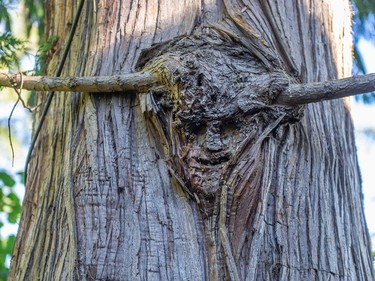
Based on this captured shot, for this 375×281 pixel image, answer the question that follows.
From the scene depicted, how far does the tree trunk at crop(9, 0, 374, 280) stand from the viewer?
6.63ft

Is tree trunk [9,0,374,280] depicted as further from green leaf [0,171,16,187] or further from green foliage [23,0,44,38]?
green leaf [0,171,16,187]

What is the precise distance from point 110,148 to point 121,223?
1.02 ft

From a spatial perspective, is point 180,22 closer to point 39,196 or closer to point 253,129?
point 253,129

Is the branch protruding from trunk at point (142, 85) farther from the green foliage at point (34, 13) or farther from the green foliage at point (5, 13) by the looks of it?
the green foliage at point (34, 13)

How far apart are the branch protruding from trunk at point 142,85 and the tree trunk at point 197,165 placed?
4cm

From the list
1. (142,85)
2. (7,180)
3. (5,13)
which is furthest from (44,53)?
(7,180)

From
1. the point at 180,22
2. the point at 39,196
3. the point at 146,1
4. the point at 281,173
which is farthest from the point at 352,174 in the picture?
the point at 39,196

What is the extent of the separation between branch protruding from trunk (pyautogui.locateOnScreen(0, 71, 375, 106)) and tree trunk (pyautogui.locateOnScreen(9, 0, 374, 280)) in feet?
0.14

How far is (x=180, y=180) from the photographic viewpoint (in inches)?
82.7

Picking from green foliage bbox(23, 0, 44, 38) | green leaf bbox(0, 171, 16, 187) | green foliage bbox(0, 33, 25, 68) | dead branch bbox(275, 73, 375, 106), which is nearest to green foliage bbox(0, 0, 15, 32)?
green foliage bbox(23, 0, 44, 38)

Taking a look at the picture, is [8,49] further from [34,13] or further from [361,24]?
[361,24]

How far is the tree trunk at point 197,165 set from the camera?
2.02m

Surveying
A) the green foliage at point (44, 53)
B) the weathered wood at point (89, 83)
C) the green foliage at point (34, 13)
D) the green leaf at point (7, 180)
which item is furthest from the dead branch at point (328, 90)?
the green leaf at point (7, 180)

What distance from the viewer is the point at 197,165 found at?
2.09 metres
